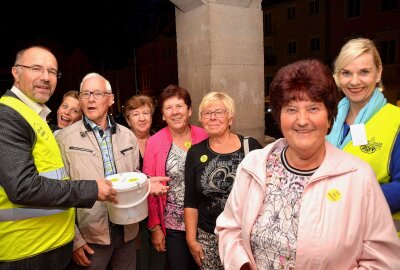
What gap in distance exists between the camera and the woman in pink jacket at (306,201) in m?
1.39

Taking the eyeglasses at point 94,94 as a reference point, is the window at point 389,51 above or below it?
above

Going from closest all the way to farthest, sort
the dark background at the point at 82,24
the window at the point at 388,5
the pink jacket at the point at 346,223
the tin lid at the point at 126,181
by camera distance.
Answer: the pink jacket at the point at 346,223, the tin lid at the point at 126,181, the dark background at the point at 82,24, the window at the point at 388,5

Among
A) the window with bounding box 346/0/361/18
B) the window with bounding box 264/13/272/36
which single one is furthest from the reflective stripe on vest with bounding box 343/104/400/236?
the window with bounding box 264/13/272/36

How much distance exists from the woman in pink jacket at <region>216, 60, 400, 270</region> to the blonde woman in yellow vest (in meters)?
0.54

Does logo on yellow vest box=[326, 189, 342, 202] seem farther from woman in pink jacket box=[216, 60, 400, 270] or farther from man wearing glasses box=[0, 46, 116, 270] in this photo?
man wearing glasses box=[0, 46, 116, 270]

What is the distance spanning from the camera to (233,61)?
12.1 feet

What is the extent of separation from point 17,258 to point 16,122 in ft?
2.74

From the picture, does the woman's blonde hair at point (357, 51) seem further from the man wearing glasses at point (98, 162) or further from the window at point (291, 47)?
the window at point (291, 47)

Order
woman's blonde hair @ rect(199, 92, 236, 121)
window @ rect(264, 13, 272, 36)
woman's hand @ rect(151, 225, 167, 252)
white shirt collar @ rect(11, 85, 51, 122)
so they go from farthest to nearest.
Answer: window @ rect(264, 13, 272, 36) < woman's hand @ rect(151, 225, 167, 252) < woman's blonde hair @ rect(199, 92, 236, 121) < white shirt collar @ rect(11, 85, 51, 122)

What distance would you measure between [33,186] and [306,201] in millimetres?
1523

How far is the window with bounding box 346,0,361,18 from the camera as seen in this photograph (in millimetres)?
26072

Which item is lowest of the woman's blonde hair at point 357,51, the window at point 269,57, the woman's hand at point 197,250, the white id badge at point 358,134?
the woman's hand at point 197,250

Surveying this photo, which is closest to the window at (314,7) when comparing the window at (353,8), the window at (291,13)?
the window at (291,13)

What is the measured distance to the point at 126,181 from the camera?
90.0 inches
